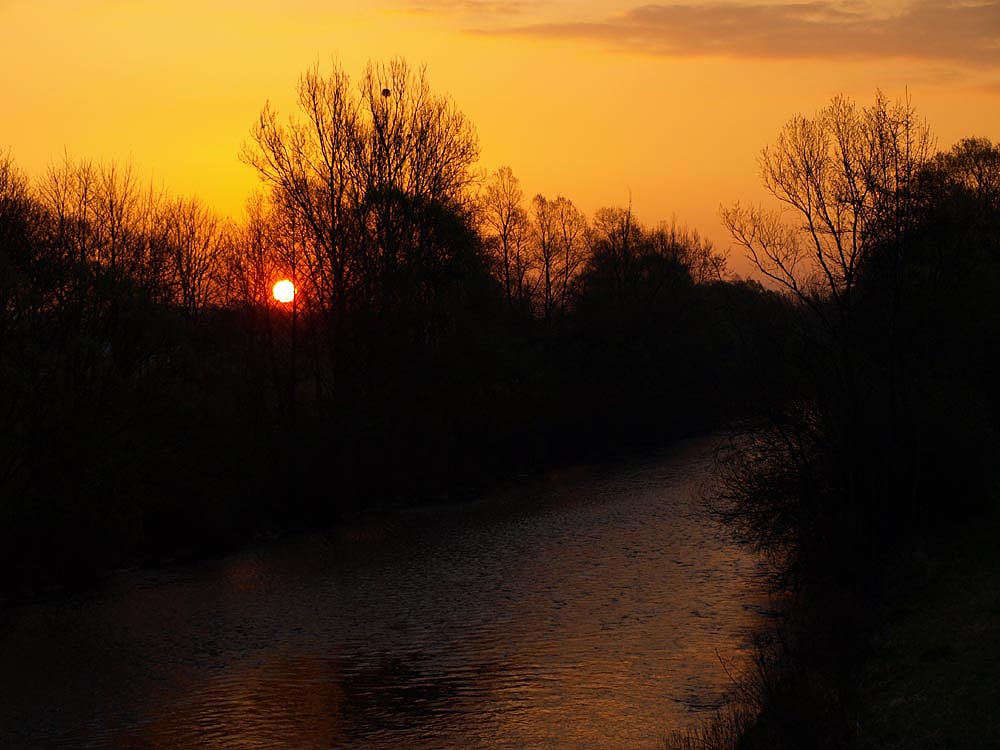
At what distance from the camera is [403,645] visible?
23.1 meters

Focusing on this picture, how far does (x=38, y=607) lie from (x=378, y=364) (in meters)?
23.9

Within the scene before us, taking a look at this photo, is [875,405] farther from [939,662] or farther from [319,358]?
[319,358]

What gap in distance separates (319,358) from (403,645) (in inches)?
1082

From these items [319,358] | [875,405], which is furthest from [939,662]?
[319,358]

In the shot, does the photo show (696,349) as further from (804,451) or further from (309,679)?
(309,679)

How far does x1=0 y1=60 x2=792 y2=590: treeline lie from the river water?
10.5 ft

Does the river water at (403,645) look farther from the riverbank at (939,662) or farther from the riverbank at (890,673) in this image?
the riverbank at (939,662)

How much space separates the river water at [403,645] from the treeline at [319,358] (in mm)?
3203

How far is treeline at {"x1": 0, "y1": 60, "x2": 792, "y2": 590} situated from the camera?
28609mm

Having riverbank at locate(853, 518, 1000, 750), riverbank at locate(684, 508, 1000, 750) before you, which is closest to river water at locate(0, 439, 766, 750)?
riverbank at locate(684, 508, 1000, 750)

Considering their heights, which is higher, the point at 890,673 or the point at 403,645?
the point at 890,673

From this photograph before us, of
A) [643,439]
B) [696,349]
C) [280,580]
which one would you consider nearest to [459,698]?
[280,580]

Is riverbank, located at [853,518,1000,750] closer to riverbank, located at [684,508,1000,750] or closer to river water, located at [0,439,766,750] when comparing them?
riverbank, located at [684,508,1000,750]

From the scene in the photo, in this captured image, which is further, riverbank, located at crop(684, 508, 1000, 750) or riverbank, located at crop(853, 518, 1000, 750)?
riverbank, located at crop(684, 508, 1000, 750)
